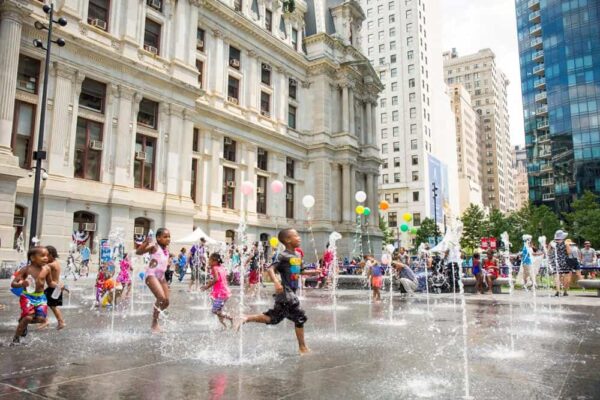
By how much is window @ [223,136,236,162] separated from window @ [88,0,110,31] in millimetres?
11304

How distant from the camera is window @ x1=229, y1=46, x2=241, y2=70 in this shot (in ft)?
112

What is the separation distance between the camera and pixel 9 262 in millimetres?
18781

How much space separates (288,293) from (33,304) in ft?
12.9

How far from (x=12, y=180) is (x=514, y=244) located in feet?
191

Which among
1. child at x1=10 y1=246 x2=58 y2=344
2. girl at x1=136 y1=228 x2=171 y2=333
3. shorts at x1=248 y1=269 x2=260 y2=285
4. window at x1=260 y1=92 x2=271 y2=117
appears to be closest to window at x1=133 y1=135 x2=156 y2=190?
window at x1=260 y1=92 x2=271 y2=117

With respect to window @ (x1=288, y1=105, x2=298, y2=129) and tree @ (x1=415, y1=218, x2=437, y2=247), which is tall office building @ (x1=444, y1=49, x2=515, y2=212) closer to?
tree @ (x1=415, y1=218, x2=437, y2=247)

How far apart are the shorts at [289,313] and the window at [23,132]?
67.9ft

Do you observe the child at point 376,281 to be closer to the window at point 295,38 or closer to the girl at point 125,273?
the girl at point 125,273

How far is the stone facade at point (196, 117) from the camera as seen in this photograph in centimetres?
2245

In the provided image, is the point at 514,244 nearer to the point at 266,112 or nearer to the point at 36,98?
the point at 266,112


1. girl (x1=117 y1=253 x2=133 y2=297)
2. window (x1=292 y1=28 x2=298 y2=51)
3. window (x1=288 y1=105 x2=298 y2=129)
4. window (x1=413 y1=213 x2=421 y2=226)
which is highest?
window (x1=292 y1=28 x2=298 y2=51)

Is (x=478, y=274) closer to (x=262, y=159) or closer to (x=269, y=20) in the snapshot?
(x=262, y=159)

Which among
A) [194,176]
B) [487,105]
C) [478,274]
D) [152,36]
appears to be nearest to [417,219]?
[194,176]

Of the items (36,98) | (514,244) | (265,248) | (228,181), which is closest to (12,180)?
(36,98)
